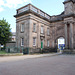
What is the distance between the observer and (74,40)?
21.2 metres

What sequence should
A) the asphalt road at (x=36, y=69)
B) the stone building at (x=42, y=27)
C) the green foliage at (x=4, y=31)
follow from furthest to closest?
1. the green foliage at (x=4, y=31)
2. the stone building at (x=42, y=27)
3. the asphalt road at (x=36, y=69)

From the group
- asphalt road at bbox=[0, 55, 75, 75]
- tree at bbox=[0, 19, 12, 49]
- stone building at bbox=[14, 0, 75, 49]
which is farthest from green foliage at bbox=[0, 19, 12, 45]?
asphalt road at bbox=[0, 55, 75, 75]

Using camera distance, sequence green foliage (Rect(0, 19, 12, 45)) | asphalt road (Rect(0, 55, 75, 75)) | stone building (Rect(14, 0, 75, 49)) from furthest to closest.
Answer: green foliage (Rect(0, 19, 12, 45)), stone building (Rect(14, 0, 75, 49)), asphalt road (Rect(0, 55, 75, 75))

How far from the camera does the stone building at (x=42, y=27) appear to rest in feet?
61.3

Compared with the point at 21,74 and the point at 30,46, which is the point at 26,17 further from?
the point at 21,74

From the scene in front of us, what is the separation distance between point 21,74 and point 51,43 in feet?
66.6

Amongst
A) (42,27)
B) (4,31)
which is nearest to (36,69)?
(42,27)

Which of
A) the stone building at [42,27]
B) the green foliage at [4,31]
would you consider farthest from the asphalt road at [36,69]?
the green foliage at [4,31]

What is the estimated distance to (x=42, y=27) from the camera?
22.3 m

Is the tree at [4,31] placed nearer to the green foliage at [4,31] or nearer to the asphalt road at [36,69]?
the green foliage at [4,31]

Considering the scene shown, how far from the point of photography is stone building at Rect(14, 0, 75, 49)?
1869 centimetres

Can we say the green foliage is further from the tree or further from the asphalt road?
the asphalt road

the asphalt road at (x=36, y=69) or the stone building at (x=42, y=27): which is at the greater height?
the stone building at (x=42, y=27)

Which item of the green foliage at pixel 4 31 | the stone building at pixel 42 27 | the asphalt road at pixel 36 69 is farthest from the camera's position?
the green foliage at pixel 4 31
